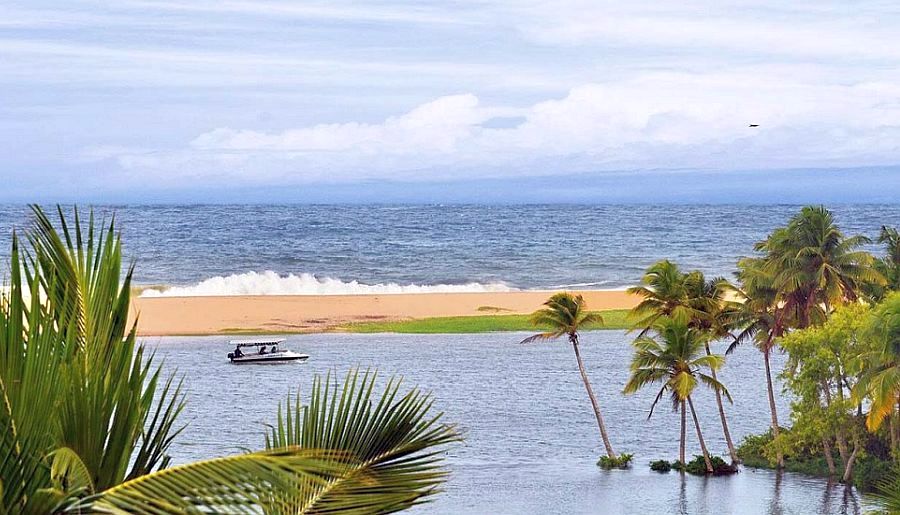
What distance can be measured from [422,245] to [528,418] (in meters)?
87.5

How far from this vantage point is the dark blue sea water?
11581 cm

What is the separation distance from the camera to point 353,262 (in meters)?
125

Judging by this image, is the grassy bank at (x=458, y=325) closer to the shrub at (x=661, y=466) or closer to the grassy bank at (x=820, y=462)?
the grassy bank at (x=820, y=462)

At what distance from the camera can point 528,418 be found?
171 ft

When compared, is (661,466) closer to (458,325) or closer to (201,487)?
(458,325)

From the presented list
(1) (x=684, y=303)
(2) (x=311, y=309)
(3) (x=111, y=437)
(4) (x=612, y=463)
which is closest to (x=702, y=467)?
(4) (x=612, y=463)

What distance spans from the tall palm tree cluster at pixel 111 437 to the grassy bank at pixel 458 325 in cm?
7133

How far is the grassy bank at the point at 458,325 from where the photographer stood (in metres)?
78.1

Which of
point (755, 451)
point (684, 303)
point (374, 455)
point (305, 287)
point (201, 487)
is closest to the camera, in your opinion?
point (201, 487)

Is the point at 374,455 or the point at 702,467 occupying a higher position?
the point at 374,455

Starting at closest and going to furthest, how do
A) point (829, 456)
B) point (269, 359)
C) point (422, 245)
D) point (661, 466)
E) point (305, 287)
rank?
point (829, 456)
point (661, 466)
point (269, 359)
point (305, 287)
point (422, 245)

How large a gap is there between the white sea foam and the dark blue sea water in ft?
0.54

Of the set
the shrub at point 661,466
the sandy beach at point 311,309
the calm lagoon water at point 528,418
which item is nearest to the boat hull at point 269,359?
the calm lagoon water at point 528,418

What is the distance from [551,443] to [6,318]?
44128 mm
